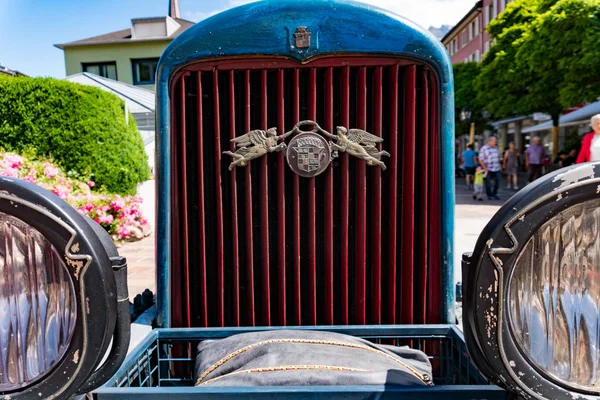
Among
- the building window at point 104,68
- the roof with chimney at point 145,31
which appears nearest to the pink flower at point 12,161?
the roof with chimney at point 145,31

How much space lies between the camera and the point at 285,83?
6.04 feet

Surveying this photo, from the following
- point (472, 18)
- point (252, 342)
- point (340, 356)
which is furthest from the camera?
point (472, 18)

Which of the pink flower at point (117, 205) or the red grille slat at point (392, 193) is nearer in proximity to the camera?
the red grille slat at point (392, 193)

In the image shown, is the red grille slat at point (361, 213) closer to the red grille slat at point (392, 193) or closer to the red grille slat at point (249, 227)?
the red grille slat at point (392, 193)

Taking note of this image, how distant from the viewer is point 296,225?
1.85 m

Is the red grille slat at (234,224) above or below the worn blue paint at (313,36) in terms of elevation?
below

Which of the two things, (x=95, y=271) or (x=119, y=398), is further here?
(x=119, y=398)

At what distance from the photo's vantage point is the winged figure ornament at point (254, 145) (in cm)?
182

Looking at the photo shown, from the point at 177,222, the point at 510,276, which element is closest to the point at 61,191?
the point at 177,222

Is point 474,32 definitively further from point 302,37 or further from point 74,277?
point 74,277

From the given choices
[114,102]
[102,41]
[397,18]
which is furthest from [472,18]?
[397,18]

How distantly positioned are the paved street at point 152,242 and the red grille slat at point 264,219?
30.8 inches

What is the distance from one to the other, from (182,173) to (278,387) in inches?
35.2

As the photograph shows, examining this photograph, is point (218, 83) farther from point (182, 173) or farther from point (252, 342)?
point (252, 342)
